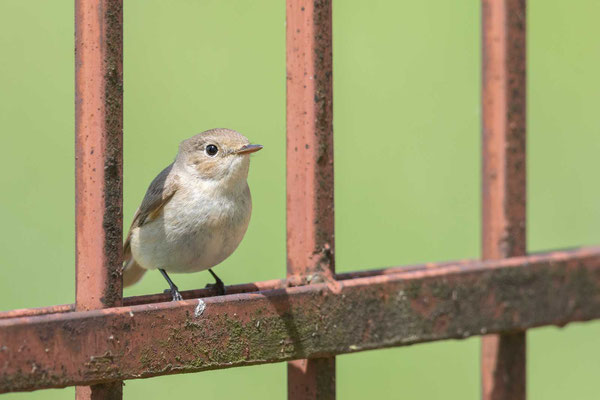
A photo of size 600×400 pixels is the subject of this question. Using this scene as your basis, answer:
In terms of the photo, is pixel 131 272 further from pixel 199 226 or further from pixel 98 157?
pixel 98 157

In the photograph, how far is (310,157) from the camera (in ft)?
8.11

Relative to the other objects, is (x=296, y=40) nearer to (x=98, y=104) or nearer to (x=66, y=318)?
(x=98, y=104)

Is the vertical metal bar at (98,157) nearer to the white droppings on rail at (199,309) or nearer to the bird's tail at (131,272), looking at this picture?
the white droppings on rail at (199,309)

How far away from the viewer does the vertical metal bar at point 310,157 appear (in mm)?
2455

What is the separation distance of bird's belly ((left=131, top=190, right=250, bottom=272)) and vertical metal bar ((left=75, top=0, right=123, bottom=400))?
1.13 m

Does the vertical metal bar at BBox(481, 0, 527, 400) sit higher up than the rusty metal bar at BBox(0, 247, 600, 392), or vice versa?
the vertical metal bar at BBox(481, 0, 527, 400)

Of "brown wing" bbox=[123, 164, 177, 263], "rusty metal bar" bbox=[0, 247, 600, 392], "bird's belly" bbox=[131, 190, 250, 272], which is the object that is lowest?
"rusty metal bar" bbox=[0, 247, 600, 392]

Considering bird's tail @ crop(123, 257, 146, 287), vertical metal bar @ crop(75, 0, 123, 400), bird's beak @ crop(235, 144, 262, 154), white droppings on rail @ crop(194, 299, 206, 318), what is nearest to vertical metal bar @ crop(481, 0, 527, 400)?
bird's beak @ crop(235, 144, 262, 154)

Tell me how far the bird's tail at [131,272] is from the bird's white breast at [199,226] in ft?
1.38

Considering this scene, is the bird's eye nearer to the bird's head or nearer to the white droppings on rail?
the bird's head

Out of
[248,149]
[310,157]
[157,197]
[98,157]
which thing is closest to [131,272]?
[157,197]

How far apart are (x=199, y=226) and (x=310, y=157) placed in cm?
93

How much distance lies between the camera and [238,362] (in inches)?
91.1

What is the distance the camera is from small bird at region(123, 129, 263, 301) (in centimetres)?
333
